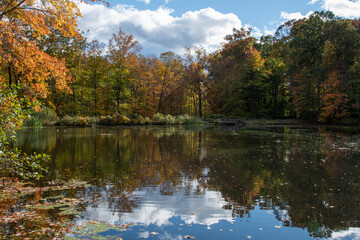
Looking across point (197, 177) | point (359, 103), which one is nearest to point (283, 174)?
point (197, 177)

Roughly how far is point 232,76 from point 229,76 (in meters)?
0.64

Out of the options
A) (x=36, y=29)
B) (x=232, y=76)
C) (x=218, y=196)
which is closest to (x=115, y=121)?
(x=232, y=76)

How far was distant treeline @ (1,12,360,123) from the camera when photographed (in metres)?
31.5

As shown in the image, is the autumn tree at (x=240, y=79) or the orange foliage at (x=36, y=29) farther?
the autumn tree at (x=240, y=79)

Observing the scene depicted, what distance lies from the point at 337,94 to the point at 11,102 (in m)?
33.0

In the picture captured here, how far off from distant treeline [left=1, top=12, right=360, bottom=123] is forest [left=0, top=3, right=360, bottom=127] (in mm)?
114

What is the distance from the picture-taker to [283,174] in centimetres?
766

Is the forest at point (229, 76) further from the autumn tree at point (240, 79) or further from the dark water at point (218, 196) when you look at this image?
the dark water at point (218, 196)

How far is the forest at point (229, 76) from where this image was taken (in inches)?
1233

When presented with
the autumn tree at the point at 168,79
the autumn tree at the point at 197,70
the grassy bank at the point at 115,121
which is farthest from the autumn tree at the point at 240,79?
the grassy bank at the point at 115,121

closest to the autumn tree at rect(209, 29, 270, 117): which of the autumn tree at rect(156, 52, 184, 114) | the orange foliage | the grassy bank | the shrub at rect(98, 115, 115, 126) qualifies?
the autumn tree at rect(156, 52, 184, 114)

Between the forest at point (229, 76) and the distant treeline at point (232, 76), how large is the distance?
0.11 metres

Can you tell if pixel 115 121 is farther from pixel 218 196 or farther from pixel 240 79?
pixel 218 196

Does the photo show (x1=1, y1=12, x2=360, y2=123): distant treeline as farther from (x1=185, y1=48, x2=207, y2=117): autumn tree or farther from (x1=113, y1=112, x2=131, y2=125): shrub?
(x1=113, y1=112, x2=131, y2=125): shrub
